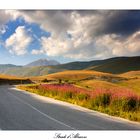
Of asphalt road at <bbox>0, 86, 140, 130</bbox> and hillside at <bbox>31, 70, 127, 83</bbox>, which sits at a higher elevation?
hillside at <bbox>31, 70, 127, 83</bbox>

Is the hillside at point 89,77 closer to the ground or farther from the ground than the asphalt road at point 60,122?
farther from the ground

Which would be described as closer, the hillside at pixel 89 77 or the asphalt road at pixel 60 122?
the asphalt road at pixel 60 122

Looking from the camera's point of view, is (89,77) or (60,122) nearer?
(60,122)

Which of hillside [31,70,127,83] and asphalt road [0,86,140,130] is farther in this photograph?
hillside [31,70,127,83]

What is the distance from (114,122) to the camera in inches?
719

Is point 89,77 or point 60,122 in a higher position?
point 89,77
